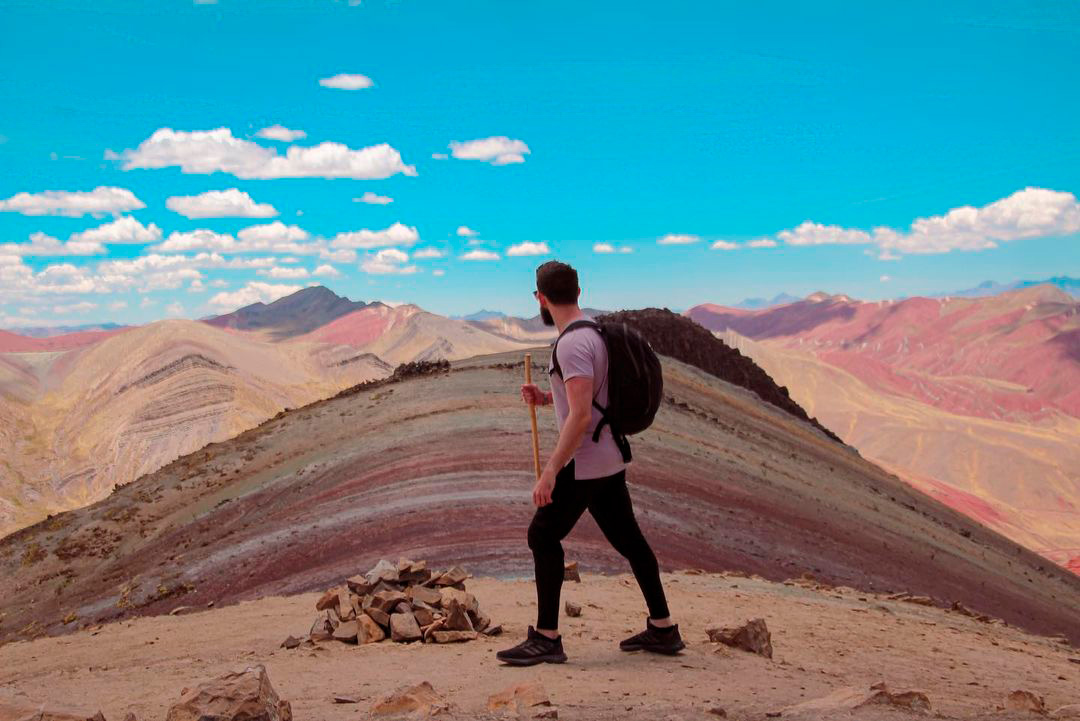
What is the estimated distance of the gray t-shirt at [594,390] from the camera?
4.91 metres

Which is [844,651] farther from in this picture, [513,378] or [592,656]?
[513,378]

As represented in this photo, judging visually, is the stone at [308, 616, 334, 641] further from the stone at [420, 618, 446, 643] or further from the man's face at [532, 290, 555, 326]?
the man's face at [532, 290, 555, 326]

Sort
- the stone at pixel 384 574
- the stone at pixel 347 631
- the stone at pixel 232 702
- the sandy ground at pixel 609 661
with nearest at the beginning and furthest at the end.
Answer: the stone at pixel 232 702
the sandy ground at pixel 609 661
the stone at pixel 347 631
the stone at pixel 384 574

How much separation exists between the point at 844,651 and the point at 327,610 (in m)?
3.64

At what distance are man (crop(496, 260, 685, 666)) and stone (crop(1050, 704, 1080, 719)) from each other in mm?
1947

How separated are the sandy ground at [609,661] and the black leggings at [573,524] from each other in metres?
0.43

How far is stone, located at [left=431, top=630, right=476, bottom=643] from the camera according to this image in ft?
19.5

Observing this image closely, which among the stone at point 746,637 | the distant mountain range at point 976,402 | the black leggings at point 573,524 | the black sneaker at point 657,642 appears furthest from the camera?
the distant mountain range at point 976,402

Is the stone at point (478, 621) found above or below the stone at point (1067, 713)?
above

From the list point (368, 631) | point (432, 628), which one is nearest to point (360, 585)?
point (368, 631)

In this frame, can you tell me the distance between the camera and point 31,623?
42.9 feet

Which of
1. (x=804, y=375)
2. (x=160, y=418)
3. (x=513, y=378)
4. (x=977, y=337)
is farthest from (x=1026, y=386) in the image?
(x=513, y=378)

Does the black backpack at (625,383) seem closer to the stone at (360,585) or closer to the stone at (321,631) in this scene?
the stone at (360,585)

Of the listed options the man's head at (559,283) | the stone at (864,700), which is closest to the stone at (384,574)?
the man's head at (559,283)
